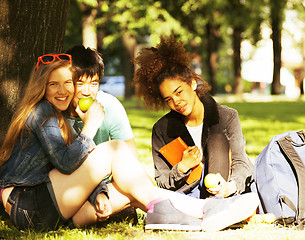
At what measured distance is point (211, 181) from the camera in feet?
11.0

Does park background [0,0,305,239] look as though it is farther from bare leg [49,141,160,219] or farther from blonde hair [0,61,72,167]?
blonde hair [0,61,72,167]

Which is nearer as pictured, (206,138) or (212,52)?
(206,138)

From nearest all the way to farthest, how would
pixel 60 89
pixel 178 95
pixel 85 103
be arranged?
pixel 60 89
pixel 85 103
pixel 178 95

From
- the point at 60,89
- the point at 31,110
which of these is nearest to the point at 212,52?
the point at 60,89

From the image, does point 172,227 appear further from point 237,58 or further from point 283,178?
point 237,58

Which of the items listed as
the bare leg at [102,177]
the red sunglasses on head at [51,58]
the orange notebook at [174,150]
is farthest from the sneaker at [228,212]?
the red sunglasses on head at [51,58]

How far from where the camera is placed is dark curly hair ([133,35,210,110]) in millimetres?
3829

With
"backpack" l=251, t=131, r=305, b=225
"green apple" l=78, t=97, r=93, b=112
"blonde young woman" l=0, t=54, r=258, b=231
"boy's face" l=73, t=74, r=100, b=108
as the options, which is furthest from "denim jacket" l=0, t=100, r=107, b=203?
"backpack" l=251, t=131, r=305, b=225

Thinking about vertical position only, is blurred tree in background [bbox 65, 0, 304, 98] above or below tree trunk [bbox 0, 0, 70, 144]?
above

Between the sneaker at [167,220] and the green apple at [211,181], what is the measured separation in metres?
0.36

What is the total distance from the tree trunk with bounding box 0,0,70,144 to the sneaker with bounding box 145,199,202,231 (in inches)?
61.7

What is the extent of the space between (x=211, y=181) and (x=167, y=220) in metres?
0.48

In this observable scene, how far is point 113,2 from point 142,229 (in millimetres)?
15109

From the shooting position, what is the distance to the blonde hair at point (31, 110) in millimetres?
3080
